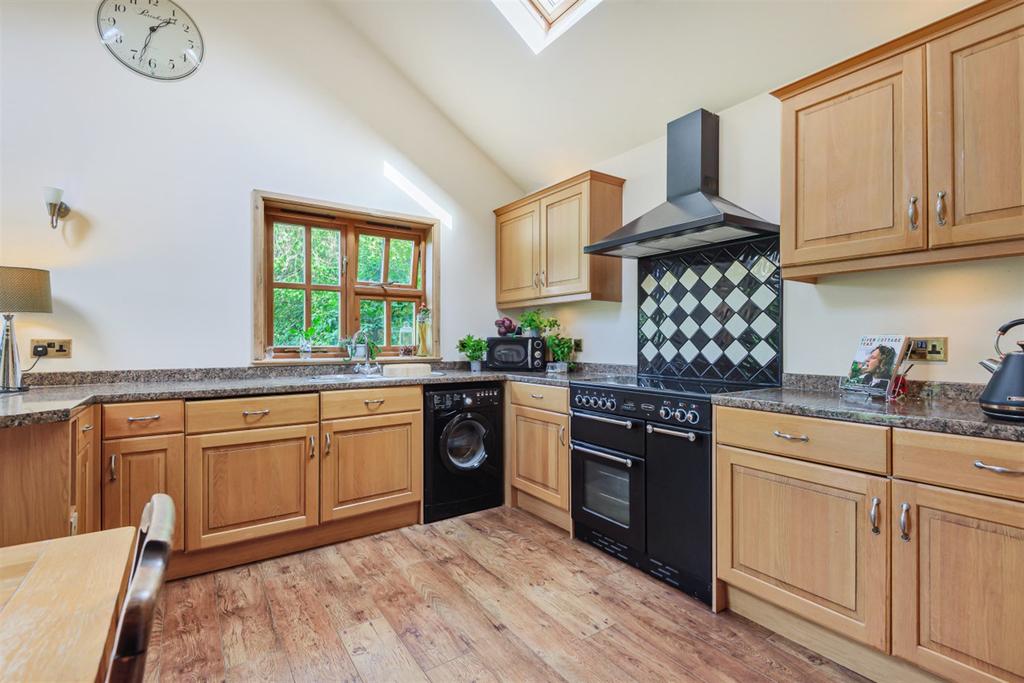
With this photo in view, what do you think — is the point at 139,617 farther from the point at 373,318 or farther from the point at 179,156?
the point at 373,318

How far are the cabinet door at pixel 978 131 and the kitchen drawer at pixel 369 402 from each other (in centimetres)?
249

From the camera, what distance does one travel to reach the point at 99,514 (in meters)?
2.10

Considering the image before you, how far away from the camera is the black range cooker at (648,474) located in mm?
2051

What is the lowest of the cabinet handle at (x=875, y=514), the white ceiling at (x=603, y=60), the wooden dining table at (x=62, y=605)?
the cabinet handle at (x=875, y=514)

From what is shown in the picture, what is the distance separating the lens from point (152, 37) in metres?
2.71

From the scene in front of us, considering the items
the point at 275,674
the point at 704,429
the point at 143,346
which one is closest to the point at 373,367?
the point at 143,346

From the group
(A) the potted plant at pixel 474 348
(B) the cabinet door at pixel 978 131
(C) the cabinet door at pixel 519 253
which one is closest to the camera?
(B) the cabinet door at pixel 978 131

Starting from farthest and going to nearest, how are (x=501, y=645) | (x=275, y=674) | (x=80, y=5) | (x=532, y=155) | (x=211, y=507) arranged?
(x=532, y=155)
(x=80, y=5)
(x=211, y=507)
(x=501, y=645)
(x=275, y=674)

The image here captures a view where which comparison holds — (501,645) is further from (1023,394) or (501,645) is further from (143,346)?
(143,346)

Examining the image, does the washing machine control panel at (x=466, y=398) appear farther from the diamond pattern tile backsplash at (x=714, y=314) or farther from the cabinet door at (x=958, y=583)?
the cabinet door at (x=958, y=583)

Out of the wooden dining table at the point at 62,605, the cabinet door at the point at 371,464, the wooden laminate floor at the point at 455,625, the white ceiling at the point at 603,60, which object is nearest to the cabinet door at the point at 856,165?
the white ceiling at the point at 603,60

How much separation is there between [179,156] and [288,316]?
1.09m

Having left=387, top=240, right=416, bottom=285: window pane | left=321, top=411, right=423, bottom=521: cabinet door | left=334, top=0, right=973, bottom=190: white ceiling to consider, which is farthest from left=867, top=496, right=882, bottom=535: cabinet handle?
left=387, top=240, right=416, bottom=285: window pane

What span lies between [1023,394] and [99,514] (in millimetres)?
3384
